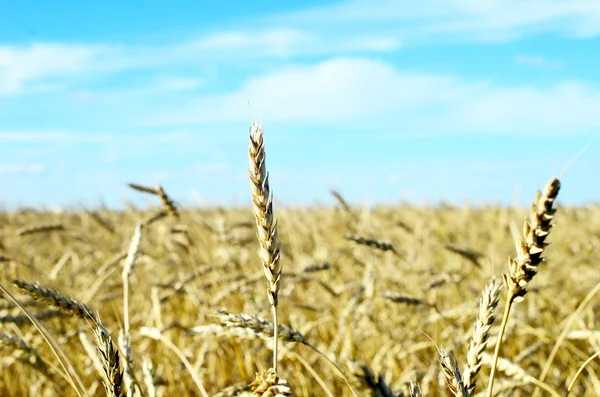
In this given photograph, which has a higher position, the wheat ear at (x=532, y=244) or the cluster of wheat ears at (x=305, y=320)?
the wheat ear at (x=532, y=244)

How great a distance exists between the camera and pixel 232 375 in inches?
159

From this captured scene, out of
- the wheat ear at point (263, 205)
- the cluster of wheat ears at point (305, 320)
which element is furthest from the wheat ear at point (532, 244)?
the wheat ear at point (263, 205)

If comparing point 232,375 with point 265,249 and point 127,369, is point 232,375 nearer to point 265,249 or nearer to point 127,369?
point 127,369

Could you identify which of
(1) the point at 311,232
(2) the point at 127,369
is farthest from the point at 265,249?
(1) the point at 311,232

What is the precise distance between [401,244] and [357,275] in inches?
84.9

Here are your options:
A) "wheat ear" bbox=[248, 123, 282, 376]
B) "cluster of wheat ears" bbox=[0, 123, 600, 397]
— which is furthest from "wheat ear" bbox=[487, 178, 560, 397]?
"wheat ear" bbox=[248, 123, 282, 376]

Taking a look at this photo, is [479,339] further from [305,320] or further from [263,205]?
[305,320]

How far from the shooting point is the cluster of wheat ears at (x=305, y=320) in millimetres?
1207

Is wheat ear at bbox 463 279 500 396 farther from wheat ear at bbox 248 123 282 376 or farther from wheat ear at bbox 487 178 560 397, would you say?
wheat ear at bbox 248 123 282 376

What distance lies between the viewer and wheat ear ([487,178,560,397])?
110cm

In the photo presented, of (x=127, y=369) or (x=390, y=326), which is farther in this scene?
(x=390, y=326)

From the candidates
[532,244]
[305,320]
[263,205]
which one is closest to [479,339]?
[532,244]

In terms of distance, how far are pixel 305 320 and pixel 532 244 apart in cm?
383

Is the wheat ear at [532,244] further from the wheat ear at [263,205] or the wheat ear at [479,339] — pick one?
the wheat ear at [263,205]
